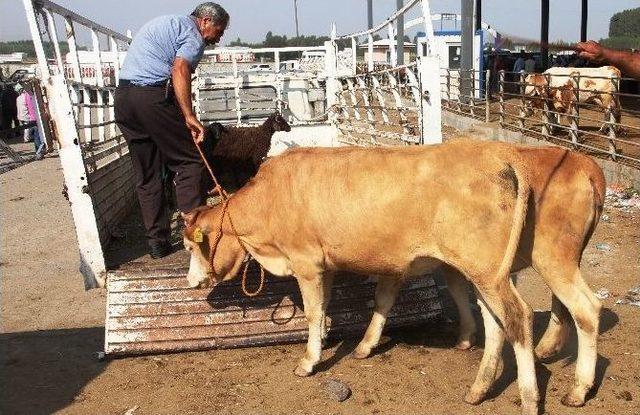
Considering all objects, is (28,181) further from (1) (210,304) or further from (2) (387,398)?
(2) (387,398)

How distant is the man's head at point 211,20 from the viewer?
17.4 feet

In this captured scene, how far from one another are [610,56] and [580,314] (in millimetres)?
1729

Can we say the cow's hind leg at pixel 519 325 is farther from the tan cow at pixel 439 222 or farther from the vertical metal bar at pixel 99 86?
the vertical metal bar at pixel 99 86

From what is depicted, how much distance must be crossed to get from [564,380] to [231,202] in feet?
8.45

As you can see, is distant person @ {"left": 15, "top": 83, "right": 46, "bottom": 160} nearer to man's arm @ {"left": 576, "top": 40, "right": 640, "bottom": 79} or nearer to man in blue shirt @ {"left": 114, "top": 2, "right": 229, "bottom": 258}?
man in blue shirt @ {"left": 114, "top": 2, "right": 229, "bottom": 258}

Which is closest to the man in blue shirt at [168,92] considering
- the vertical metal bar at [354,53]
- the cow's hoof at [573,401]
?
the cow's hoof at [573,401]

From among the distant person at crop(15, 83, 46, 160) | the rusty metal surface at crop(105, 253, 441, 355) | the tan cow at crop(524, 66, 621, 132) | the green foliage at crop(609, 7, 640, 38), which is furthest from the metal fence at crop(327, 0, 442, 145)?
the green foliage at crop(609, 7, 640, 38)

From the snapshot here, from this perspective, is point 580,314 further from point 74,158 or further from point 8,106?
point 8,106

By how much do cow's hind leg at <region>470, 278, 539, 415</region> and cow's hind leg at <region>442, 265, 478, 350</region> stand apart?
1042mm

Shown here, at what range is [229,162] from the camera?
29.0 feet

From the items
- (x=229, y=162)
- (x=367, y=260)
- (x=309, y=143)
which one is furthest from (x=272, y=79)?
(x=367, y=260)

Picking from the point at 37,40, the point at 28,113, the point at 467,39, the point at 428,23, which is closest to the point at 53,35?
the point at 37,40

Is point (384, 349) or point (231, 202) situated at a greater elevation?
point (231, 202)

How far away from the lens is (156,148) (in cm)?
577
